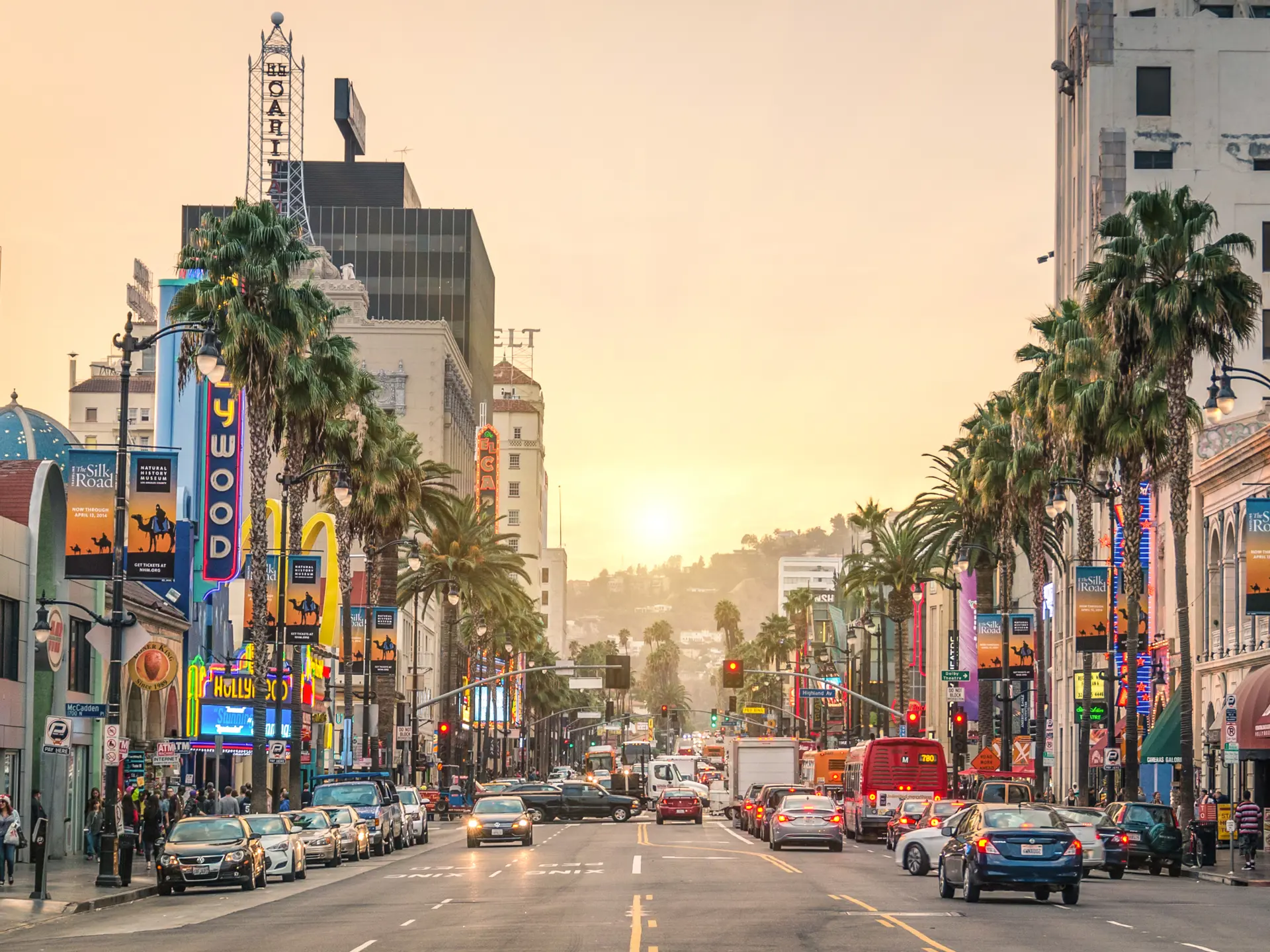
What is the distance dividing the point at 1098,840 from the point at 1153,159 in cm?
5423

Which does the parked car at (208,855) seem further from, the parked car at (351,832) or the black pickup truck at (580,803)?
the black pickup truck at (580,803)

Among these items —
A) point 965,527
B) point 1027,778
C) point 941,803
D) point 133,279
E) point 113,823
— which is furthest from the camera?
point 133,279

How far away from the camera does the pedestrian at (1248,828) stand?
41.9 metres

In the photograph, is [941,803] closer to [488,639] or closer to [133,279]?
[488,639]

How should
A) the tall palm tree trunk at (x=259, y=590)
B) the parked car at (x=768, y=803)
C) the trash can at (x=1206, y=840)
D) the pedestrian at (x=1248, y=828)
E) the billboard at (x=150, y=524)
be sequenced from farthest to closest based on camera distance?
the parked car at (x=768, y=803) < the tall palm tree trunk at (x=259, y=590) < the trash can at (x=1206, y=840) < the pedestrian at (x=1248, y=828) < the billboard at (x=150, y=524)

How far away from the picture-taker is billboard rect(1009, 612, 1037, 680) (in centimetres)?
6412

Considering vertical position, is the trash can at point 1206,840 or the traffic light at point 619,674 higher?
the traffic light at point 619,674

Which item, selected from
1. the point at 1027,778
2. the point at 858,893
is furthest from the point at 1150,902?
the point at 1027,778

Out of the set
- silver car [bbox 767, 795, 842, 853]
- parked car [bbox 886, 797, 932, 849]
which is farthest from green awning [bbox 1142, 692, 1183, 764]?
silver car [bbox 767, 795, 842, 853]

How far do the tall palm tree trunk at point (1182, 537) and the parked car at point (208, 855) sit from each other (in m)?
22.4

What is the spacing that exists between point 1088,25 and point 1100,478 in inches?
981

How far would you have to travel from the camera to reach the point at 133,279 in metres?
151

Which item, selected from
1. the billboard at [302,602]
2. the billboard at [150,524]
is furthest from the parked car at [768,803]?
the billboard at [150,524]

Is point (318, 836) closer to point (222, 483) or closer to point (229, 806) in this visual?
point (229, 806)
